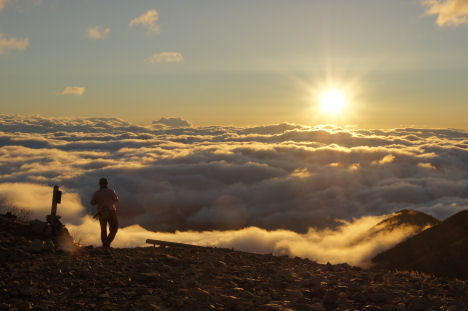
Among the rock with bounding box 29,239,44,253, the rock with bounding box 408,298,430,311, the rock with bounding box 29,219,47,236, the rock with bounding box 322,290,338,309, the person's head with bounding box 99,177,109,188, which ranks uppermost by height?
the person's head with bounding box 99,177,109,188

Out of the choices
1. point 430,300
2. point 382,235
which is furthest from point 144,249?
point 382,235

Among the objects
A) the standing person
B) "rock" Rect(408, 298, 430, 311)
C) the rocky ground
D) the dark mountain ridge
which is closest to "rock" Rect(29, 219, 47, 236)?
the rocky ground

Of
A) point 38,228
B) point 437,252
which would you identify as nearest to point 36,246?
point 38,228

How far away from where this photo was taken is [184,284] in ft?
25.7

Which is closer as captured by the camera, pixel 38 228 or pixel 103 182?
pixel 38 228

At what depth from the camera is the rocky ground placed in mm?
6844

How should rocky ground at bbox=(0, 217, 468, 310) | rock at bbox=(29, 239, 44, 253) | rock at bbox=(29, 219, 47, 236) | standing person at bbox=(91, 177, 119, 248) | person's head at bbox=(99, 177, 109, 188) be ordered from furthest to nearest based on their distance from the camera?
person's head at bbox=(99, 177, 109, 188), standing person at bbox=(91, 177, 119, 248), rock at bbox=(29, 219, 47, 236), rock at bbox=(29, 239, 44, 253), rocky ground at bbox=(0, 217, 468, 310)

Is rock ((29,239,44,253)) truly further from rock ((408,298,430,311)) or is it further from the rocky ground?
rock ((408,298,430,311))

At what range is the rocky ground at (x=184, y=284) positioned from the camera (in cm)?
684

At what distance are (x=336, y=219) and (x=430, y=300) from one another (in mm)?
190405

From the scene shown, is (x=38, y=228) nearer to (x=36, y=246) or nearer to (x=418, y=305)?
(x=36, y=246)

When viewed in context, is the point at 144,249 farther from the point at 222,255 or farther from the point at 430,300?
the point at 430,300

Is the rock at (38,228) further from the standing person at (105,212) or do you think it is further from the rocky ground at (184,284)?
the standing person at (105,212)

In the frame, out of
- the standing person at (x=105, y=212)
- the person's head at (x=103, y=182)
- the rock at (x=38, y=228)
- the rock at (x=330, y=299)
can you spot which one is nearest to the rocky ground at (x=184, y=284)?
the rock at (x=330, y=299)
